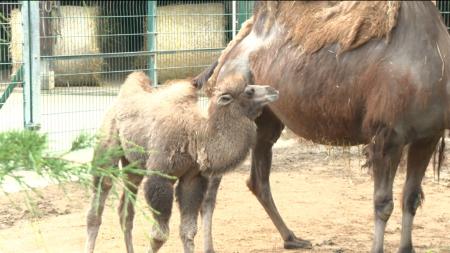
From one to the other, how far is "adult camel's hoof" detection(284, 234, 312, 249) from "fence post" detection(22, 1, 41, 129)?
3.54m

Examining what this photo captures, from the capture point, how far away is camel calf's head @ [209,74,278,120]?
5.54 metres

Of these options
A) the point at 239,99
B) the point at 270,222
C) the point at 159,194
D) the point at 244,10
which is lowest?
the point at 270,222

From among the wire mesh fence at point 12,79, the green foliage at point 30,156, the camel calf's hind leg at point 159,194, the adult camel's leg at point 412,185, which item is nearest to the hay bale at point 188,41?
the wire mesh fence at point 12,79

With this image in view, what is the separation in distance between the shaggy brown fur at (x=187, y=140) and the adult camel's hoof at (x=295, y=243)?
1434 mm

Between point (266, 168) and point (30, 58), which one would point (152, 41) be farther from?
point (266, 168)

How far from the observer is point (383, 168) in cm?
598

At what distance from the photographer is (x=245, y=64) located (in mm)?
6828

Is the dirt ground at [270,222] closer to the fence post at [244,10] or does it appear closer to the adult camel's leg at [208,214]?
the adult camel's leg at [208,214]

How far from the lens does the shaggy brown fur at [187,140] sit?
5.51 metres

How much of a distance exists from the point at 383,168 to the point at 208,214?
1.43 metres

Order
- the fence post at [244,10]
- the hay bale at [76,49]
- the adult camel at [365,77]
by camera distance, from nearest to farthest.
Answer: the adult camel at [365,77] → the hay bale at [76,49] → the fence post at [244,10]

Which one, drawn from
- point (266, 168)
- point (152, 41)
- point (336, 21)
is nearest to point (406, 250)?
point (266, 168)

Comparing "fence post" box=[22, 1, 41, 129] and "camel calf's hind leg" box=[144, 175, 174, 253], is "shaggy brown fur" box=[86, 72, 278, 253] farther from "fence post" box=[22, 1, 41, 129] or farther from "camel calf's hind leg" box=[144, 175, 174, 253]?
"fence post" box=[22, 1, 41, 129]

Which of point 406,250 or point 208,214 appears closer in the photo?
point 406,250
